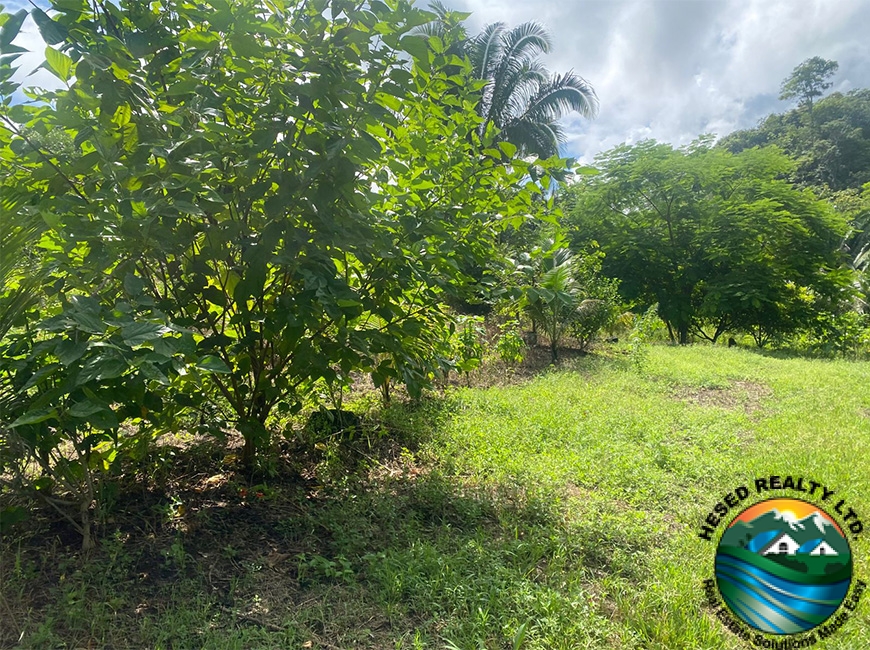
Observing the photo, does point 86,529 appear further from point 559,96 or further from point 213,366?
point 559,96

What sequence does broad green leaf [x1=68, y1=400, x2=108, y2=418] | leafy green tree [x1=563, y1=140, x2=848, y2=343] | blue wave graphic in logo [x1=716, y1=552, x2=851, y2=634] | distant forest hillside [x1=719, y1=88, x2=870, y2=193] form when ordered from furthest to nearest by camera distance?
distant forest hillside [x1=719, y1=88, x2=870, y2=193], leafy green tree [x1=563, y1=140, x2=848, y2=343], blue wave graphic in logo [x1=716, y1=552, x2=851, y2=634], broad green leaf [x1=68, y1=400, x2=108, y2=418]

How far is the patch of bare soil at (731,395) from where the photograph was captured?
4.78m

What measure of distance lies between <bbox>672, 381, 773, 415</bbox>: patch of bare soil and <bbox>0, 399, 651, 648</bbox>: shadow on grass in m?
3.16

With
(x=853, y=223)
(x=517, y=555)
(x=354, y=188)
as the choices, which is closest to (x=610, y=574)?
(x=517, y=555)

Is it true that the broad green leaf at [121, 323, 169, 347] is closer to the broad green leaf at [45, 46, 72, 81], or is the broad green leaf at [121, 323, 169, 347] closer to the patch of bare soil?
the broad green leaf at [45, 46, 72, 81]

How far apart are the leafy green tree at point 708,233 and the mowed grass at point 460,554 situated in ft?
29.7

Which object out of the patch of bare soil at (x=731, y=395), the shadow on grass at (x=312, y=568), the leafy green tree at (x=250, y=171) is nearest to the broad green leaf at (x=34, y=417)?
the leafy green tree at (x=250, y=171)

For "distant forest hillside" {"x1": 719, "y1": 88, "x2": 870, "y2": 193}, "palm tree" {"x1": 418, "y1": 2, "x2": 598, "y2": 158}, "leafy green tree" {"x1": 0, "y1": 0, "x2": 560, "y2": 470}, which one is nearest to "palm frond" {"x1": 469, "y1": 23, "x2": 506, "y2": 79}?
"palm tree" {"x1": 418, "y1": 2, "x2": 598, "y2": 158}

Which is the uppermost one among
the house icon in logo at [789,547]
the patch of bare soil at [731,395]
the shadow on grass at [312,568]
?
the patch of bare soil at [731,395]

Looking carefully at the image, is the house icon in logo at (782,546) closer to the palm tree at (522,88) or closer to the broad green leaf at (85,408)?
the broad green leaf at (85,408)

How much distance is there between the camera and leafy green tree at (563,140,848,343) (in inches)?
446

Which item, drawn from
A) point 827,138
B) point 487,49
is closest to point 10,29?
point 487,49

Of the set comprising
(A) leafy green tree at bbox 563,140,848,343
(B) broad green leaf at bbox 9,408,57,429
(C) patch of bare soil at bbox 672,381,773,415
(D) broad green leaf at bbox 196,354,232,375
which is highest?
(A) leafy green tree at bbox 563,140,848,343

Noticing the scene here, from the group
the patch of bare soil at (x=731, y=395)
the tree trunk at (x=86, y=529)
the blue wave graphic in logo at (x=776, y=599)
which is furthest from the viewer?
the patch of bare soil at (x=731, y=395)
